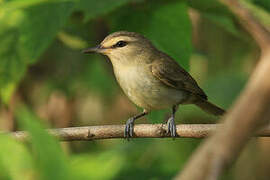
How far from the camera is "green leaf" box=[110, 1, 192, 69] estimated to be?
335cm

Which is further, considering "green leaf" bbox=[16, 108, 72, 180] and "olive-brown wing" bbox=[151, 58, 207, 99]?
"olive-brown wing" bbox=[151, 58, 207, 99]

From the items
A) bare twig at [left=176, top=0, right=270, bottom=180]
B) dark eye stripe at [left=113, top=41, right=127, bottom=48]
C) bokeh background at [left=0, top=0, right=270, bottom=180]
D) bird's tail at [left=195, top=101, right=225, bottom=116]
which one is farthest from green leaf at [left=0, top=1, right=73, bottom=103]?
bare twig at [left=176, top=0, right=270, bottom=180]

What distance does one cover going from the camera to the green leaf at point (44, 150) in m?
0.80

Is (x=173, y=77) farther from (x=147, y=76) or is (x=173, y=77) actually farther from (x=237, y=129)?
(x=237, y=129)

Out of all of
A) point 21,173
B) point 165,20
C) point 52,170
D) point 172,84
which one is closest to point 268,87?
point 52,170

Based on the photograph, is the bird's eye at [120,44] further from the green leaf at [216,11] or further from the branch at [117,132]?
the branch at [117,132]

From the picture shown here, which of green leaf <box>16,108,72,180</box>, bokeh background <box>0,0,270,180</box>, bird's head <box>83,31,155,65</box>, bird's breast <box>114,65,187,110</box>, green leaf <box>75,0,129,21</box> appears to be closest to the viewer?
green leaf <box>16,108,72,180</box>

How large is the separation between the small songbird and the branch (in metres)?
1.11

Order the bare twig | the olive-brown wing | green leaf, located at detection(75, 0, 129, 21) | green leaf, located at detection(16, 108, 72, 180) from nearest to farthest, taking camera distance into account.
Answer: the bare twig, green leaf, located at detection(16, 108, 72, 180), green leaf, located at detection(75, 0, 129, 21), the olive-brown wing

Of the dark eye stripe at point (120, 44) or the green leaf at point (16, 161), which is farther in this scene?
A: the dark eye stripe at point (120, 44)

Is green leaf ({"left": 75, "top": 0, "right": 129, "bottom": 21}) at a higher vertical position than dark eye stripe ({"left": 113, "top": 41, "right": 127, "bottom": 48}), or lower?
higher

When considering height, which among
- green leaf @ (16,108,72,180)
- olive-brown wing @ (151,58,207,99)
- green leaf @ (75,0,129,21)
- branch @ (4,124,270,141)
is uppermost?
green leaf @ (16,108,72,180)

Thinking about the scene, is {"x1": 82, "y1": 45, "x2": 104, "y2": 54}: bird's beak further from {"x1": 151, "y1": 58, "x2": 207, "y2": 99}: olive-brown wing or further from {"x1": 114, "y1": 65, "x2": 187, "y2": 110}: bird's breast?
{"x1": 151, "y1": 58, "x2": 207, "y2": 99}: olive-brown wing

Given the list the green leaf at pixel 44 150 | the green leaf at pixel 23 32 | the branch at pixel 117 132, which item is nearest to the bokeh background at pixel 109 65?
the green leaf at pixel 23 32
